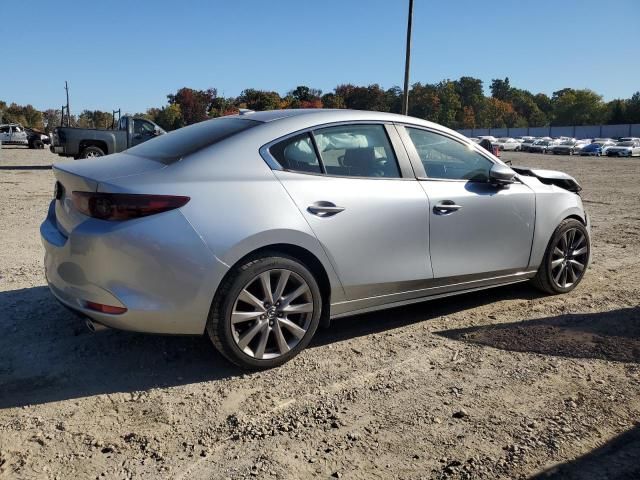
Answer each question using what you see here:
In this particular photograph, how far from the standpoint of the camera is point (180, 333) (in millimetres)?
3250

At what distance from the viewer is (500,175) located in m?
4.42

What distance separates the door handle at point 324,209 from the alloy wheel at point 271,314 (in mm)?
410

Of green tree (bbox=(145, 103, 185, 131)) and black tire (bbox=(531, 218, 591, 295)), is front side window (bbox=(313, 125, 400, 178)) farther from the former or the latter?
green tree (bbox=(145, 103, 185, 131))

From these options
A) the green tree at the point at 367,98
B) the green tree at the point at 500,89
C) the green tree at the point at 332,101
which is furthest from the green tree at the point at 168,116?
the green tree at the point at 500,89

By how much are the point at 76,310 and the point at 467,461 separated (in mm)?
2264

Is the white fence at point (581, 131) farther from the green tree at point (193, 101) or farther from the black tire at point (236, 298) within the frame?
the black tire at point (236, 298)

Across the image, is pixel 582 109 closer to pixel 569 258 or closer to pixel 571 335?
pixel 569 258

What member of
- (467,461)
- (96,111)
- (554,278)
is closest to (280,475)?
(467,461)

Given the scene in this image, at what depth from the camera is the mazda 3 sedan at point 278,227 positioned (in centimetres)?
312

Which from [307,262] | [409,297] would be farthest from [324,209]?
[409,297]

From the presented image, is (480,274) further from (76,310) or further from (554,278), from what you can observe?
(76,310)

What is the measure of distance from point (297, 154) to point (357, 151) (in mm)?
494

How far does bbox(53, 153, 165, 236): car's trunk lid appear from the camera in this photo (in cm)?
326

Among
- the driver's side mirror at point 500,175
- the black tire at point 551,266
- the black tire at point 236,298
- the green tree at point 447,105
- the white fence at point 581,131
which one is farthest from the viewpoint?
the green tree at point 447,105
